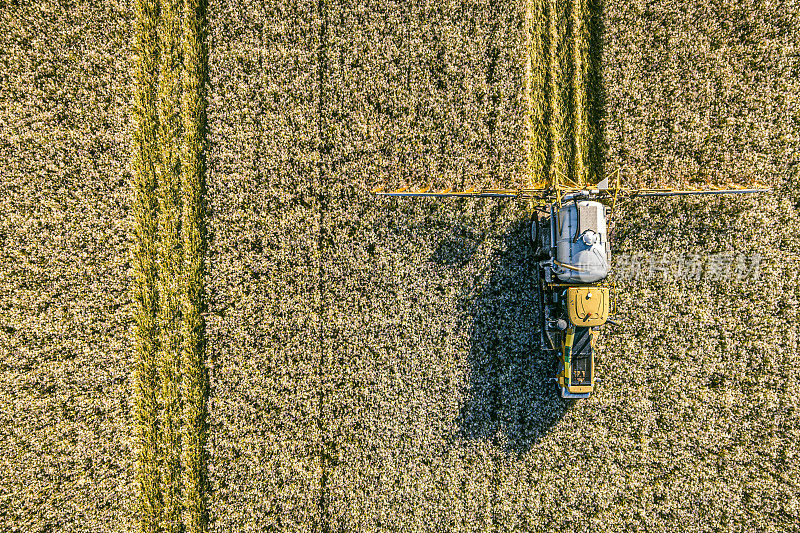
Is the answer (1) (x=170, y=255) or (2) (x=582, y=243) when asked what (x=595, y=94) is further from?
(1) (x=170, y=255)

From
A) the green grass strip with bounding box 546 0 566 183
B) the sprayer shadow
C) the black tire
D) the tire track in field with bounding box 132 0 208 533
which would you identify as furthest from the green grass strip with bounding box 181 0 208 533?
the green grass strip with bounding box 546 0 566 183

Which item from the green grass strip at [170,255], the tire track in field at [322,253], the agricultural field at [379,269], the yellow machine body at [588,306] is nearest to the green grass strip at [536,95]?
the agricultural field at [379,269]

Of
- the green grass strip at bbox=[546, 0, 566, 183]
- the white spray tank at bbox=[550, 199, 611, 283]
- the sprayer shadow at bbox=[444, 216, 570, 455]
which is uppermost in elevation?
the green grass strip at bbox=[546, 0, 566, 183]

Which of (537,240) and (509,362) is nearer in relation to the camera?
(537,240)

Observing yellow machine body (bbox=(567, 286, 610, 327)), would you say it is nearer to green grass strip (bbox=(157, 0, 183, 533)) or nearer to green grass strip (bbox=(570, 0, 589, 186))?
green grass strip (bbox=(570, 0, 589, 186))

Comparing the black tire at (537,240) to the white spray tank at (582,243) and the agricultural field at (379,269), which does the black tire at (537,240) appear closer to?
Result: the agricultural field at (379,269)

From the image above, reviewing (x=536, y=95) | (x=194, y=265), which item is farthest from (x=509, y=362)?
(x=194, y=265)

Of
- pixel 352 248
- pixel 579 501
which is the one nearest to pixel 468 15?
pixel 352 248
